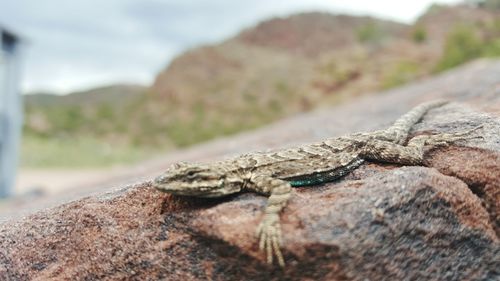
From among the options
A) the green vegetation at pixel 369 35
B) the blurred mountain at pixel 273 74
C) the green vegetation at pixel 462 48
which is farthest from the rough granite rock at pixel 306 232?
the green vegetation at pixel 369 35

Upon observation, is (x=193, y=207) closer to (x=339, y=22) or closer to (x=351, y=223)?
(x=351, y=223)

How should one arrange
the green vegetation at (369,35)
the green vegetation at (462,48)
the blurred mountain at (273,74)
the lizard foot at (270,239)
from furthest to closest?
the green vegetation at (369,35)
the blurred mountain at (273,74)
the green vegetation at (462,48)
the lizard foot at (270,239)

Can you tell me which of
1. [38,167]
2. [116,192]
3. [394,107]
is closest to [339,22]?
[38,167]

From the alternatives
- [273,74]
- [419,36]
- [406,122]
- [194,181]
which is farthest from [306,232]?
[273,74]

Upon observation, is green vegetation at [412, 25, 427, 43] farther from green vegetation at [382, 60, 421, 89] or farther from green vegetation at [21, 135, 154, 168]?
green vegetation at [21, 135, 154, 168]

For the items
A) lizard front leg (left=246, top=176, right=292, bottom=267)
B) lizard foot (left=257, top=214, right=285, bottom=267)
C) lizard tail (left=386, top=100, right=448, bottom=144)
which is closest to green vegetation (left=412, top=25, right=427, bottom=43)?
lizard tail (left=386, top=100, right=448, bottom=144)

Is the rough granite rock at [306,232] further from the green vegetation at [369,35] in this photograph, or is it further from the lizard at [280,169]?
the green vegetation at [369,35]
